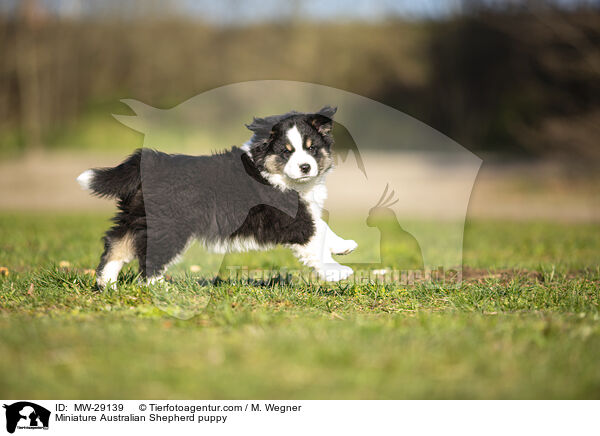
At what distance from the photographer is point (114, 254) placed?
4.51 metres

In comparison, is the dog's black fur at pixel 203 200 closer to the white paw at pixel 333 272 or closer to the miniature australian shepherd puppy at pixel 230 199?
the miniature australian shepherd puppy at pixel 230 199

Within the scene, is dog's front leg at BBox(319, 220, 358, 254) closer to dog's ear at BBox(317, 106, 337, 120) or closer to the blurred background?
dog's ear at BBox(317, 106, 337, 120)

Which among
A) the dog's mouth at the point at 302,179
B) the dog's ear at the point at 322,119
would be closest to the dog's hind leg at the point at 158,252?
the dog's mouth at the point at 302,179

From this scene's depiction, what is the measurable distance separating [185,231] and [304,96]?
33.3 ft

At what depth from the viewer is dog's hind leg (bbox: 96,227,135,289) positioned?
448cm

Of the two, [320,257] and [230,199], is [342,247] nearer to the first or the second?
[320,257]

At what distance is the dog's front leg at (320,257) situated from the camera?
15.2 feet

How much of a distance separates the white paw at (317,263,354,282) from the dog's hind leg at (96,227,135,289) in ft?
5.22

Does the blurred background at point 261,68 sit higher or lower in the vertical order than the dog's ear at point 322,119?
higher

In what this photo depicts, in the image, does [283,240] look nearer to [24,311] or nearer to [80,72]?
[24,311]

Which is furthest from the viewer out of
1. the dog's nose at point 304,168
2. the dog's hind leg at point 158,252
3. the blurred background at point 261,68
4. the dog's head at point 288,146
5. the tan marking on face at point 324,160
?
the blurred background at point 261,68
